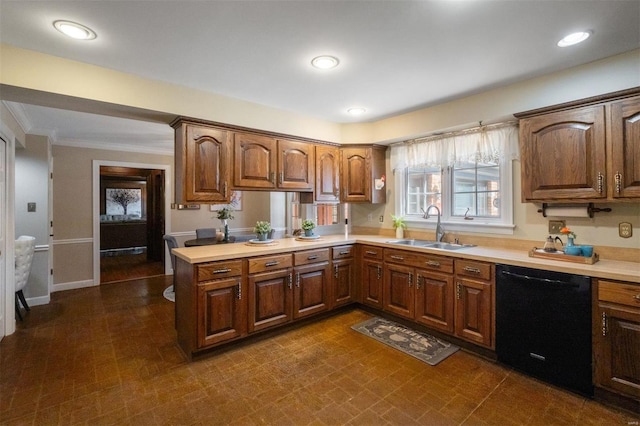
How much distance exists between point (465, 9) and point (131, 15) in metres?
1.91

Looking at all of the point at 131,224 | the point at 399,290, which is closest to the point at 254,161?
the point at 399,290

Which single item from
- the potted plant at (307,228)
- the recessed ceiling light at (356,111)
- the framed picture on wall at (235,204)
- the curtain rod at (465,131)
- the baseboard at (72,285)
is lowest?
the baseboard at (72,285)

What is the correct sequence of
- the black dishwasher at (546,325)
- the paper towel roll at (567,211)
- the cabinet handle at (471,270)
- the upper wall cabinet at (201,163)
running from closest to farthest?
the black dishwasher at (546,325) → the paper towel roll at (567,211) → the cabinet handle at (471,270) → the upper wall cabinet at (201,163)

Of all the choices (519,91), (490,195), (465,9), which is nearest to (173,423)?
(465,9)

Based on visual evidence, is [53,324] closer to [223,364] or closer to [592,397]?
A: [223,364]

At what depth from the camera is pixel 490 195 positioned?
319 centimetres

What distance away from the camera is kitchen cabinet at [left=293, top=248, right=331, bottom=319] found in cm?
312

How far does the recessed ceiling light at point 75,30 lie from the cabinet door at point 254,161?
1.36 m

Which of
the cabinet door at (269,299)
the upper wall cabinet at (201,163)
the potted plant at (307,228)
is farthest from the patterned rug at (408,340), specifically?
the upper wall cabinet at (201,163)

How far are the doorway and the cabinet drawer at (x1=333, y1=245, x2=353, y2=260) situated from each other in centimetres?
411

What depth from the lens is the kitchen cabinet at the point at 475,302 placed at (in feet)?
8.21

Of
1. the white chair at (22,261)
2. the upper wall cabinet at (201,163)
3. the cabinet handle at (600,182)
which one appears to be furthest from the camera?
the white chair at (22,261)

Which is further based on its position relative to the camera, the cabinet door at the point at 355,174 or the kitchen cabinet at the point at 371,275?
the cabinet door at the point at 355,174

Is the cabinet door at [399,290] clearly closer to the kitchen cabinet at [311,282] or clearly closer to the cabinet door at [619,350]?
the kitchen cabinet at [311,282]
